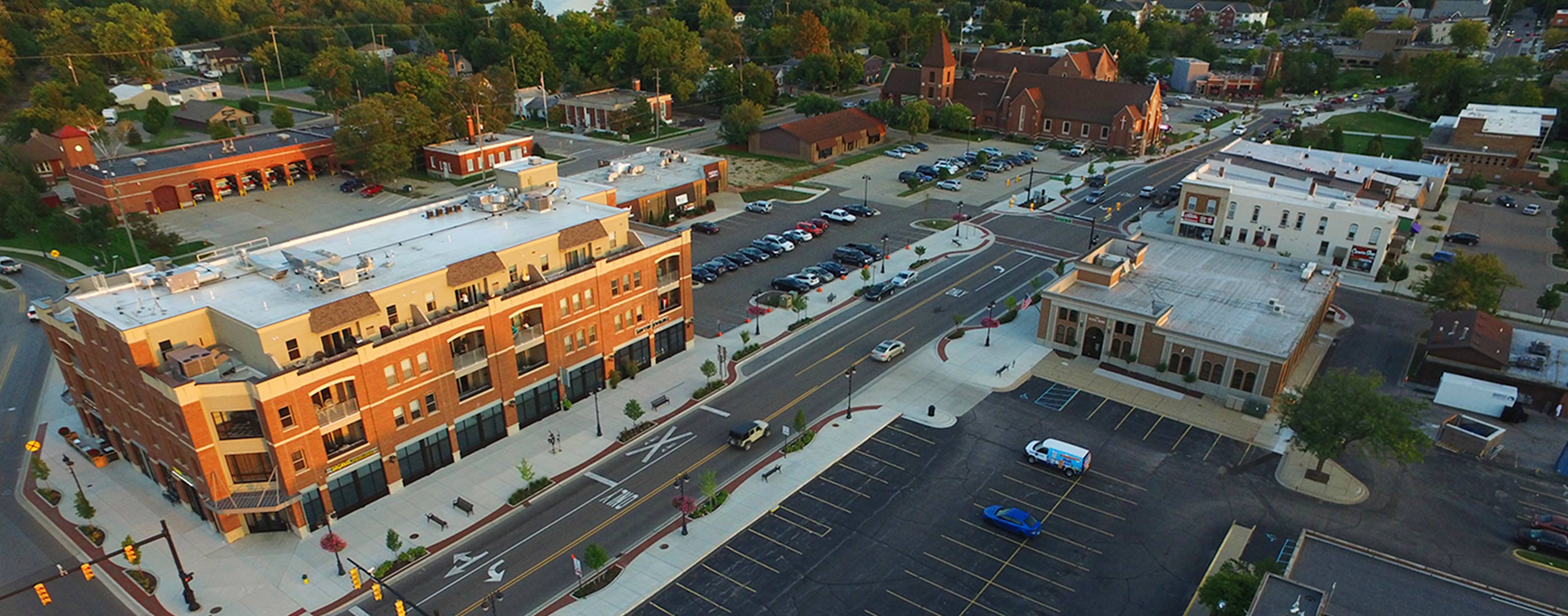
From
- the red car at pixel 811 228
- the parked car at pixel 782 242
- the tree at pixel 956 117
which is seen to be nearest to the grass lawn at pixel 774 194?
the red car at pixel 811 228

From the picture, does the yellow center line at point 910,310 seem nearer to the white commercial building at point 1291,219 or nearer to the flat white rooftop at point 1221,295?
the flat white rooftop at point 1221,295

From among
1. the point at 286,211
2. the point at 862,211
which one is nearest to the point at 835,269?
the point at 862,211

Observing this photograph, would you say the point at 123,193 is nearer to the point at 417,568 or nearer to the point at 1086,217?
the point at 417,568

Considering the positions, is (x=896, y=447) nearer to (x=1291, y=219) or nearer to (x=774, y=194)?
(x=1291, y=219)

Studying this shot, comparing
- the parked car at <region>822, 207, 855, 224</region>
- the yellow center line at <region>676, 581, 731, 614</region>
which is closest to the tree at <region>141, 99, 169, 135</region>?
the parked car at <region>822, 207, 855, 224</region>

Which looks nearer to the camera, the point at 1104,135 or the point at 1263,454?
the point at 1263,454

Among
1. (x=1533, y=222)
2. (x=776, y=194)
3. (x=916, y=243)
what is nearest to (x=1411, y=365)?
(x=916, y=243)
